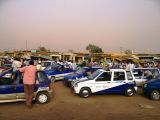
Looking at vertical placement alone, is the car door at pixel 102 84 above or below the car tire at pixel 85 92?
above

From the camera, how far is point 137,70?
1708 centimetres

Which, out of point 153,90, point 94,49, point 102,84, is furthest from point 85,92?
point 94,49

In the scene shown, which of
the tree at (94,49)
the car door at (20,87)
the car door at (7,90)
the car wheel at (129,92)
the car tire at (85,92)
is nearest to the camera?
the car door at (7,90)

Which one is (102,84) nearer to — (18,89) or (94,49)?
(18,89)

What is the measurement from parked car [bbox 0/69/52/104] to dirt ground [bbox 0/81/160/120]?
339mm

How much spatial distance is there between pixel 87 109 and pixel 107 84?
128 inches

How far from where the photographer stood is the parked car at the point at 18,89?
1045 cm

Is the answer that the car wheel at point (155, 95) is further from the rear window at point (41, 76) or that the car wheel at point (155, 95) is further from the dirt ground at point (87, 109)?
the rear window at point (41, 76)

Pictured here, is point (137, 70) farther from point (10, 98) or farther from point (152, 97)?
point (10, 98)

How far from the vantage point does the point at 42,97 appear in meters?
11.1

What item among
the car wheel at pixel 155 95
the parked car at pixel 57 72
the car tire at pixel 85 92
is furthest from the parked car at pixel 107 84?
the parked car at pixel 57 72

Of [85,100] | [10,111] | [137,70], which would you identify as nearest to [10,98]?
[10,111]

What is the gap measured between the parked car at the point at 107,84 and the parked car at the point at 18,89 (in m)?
2.30

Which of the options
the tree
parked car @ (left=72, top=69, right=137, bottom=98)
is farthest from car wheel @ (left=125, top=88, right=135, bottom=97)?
the tree
